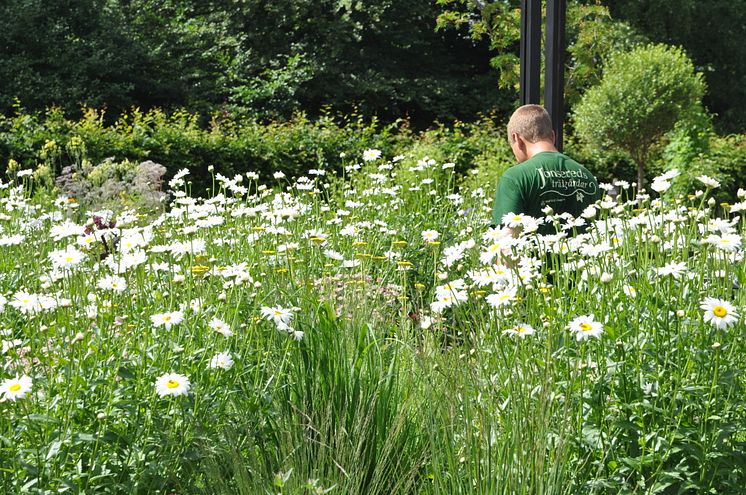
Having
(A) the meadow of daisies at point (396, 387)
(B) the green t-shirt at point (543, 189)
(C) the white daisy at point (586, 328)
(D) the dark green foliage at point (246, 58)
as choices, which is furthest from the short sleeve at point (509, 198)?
(D) the dark green foliage at point (246, 58)

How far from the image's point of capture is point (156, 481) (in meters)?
2.47

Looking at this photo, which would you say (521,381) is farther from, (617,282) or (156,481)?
(156,481)

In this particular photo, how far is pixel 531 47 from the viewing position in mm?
6387

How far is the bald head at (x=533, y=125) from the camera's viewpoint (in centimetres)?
452

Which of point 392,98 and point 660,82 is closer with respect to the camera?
point 660,82

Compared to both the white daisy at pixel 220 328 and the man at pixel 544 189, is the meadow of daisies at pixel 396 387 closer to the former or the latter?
the white daisy at pixel 220 328

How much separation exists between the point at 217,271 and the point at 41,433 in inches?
40.0

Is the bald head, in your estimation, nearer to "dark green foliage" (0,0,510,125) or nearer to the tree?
the tree

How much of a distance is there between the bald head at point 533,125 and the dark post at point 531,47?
1.82m

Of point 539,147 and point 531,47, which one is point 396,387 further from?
point 531,47

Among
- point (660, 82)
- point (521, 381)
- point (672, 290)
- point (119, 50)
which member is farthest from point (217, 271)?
point (119, 50)

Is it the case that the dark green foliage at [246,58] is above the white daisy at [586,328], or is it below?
below

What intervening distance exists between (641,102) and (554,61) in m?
9.32

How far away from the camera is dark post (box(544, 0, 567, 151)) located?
641 cm
